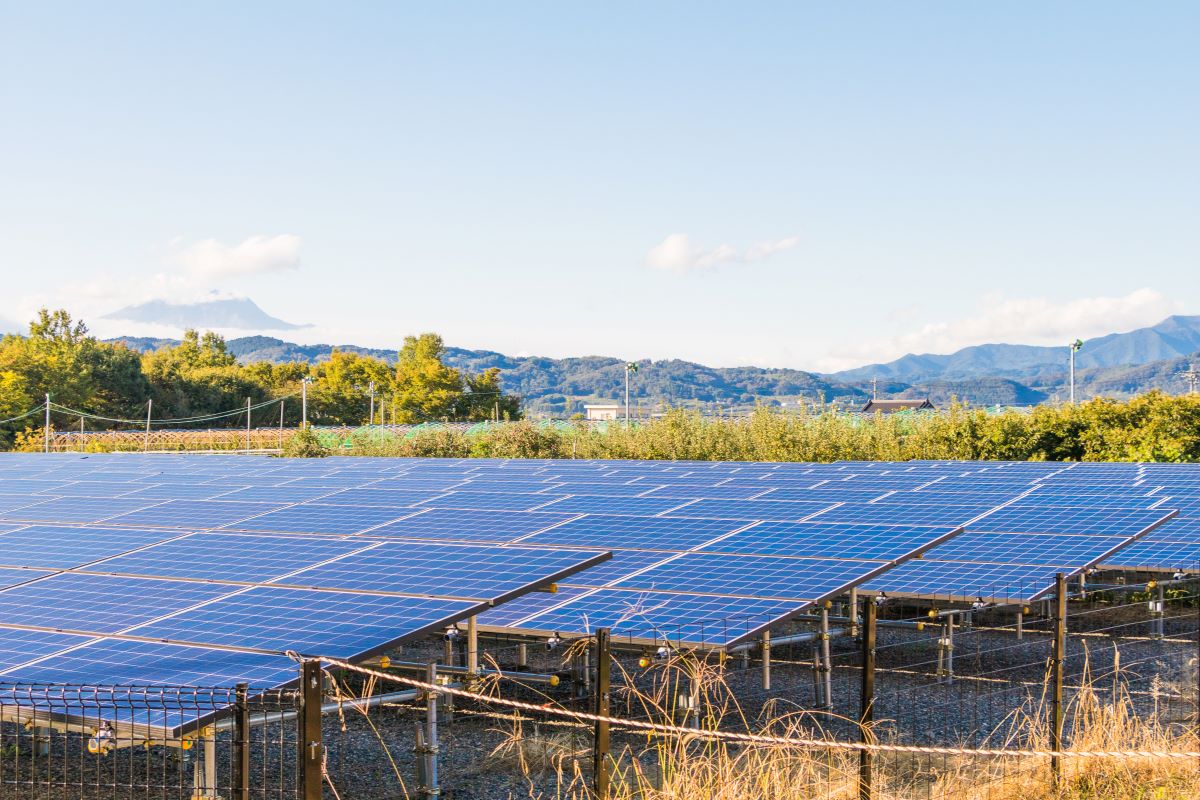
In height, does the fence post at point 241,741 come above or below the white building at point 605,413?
below

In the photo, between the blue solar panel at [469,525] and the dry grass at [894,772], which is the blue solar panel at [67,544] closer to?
the blue solar panel at [469,525]

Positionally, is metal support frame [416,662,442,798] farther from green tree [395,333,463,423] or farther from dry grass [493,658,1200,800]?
green tree [395,333,463,423]

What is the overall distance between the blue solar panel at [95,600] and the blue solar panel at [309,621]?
307 mm

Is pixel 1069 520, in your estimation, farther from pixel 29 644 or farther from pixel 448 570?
pixel 29 644

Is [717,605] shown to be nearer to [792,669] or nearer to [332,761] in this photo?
[332,761]

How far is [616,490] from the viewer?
17.4m

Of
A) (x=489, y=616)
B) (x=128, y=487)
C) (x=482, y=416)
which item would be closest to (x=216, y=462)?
(x=128, y=487)

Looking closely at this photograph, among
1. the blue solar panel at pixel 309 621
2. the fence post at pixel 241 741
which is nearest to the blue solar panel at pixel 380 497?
the blue solar panel at pixel 309 621

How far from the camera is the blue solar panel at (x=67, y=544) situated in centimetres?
1052

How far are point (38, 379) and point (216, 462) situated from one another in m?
61.1

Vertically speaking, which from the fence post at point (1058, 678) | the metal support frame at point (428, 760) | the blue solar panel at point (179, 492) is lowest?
the metal support frame at point (428, 760)

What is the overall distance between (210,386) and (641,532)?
89.9 m

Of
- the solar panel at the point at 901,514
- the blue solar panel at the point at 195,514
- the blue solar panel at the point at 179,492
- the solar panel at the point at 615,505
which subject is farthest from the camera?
the blue solar panel at the point at 179,492

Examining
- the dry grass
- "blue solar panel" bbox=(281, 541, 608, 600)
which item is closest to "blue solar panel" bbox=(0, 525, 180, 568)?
"blue solar panel" bbox=(281, 541, 608, 600)
